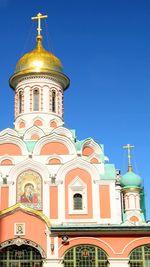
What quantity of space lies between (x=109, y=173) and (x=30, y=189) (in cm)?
362

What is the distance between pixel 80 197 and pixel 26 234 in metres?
3.65

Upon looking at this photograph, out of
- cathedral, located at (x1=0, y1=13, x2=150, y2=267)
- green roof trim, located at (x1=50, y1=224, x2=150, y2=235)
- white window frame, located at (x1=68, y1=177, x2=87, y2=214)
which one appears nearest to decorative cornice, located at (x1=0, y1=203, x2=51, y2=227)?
cathedral, located at (x1=0, y1=13, x2=150, y2=267)

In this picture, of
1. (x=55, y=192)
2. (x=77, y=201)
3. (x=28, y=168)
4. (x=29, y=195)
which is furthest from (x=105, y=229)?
(x=28, y=168)

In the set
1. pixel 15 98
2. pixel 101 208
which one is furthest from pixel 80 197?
pixel 15 98

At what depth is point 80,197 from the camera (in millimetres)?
21422

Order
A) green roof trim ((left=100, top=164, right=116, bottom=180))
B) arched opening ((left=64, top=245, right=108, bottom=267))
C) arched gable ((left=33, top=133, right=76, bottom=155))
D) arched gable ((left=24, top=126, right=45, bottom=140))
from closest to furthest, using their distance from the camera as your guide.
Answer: arched opening ((left=64, top=245, right=108, bottom=267)) < green roof trim ((left=100, top=164, right=116, bottom=180)) < arched gable ((left=33, top=133, right=76, bottom=155)) < arched gable ((left=24, top=126, right=45, bottom=140))

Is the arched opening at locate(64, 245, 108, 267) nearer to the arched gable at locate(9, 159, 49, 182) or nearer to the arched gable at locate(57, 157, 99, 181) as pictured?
the arched gable at locate(57, 157, 99, 181)

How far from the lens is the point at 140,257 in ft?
60.6

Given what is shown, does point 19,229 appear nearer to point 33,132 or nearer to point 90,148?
point 90,148

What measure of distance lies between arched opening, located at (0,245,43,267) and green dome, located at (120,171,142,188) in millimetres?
6782

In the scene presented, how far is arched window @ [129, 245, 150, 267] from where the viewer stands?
1836cm

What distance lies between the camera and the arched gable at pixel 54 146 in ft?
74.0

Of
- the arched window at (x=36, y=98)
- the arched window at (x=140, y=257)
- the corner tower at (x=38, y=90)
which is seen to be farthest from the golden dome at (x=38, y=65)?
the arched window at (x=140, y=257)

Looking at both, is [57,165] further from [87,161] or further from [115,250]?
[115,250]
